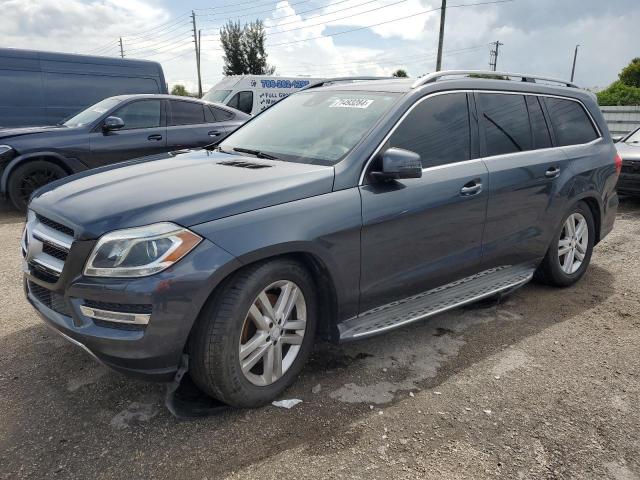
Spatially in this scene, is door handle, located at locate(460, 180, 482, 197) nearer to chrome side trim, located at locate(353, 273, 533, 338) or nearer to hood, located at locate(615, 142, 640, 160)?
chrome side trim, located at locate(353, 273, 533, 338)

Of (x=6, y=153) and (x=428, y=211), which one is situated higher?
(x=428, y=211)

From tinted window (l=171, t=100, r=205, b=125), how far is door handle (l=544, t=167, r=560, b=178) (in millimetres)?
5833

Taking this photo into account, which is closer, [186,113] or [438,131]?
[438,131]

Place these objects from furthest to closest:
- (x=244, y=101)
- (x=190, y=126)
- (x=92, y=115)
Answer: (x=244, y=101) → (x=190, y=126) → (x=92, y=115)

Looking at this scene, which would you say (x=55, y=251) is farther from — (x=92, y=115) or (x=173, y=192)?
(x=92, y=115)

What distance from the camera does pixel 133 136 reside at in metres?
7.81

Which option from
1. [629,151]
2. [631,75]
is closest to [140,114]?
[629,151]

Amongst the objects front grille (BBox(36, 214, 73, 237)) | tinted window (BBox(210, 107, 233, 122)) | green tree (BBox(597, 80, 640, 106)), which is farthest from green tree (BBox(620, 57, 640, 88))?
front grille (BBox(36, 214, 73, 237))

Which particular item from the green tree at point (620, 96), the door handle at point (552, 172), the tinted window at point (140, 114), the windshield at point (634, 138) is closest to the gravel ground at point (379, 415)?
the door handle at point (552, 172)

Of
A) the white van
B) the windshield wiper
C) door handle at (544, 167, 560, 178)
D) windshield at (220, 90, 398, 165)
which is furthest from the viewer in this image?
the white van

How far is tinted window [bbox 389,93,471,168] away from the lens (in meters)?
3.27

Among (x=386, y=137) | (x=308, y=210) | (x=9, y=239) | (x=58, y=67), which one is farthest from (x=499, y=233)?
(x=58, y=67)

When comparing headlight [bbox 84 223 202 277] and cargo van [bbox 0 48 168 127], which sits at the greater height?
cargo van [bbox 0 48 168 127]

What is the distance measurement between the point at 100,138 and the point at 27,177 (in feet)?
3.60
